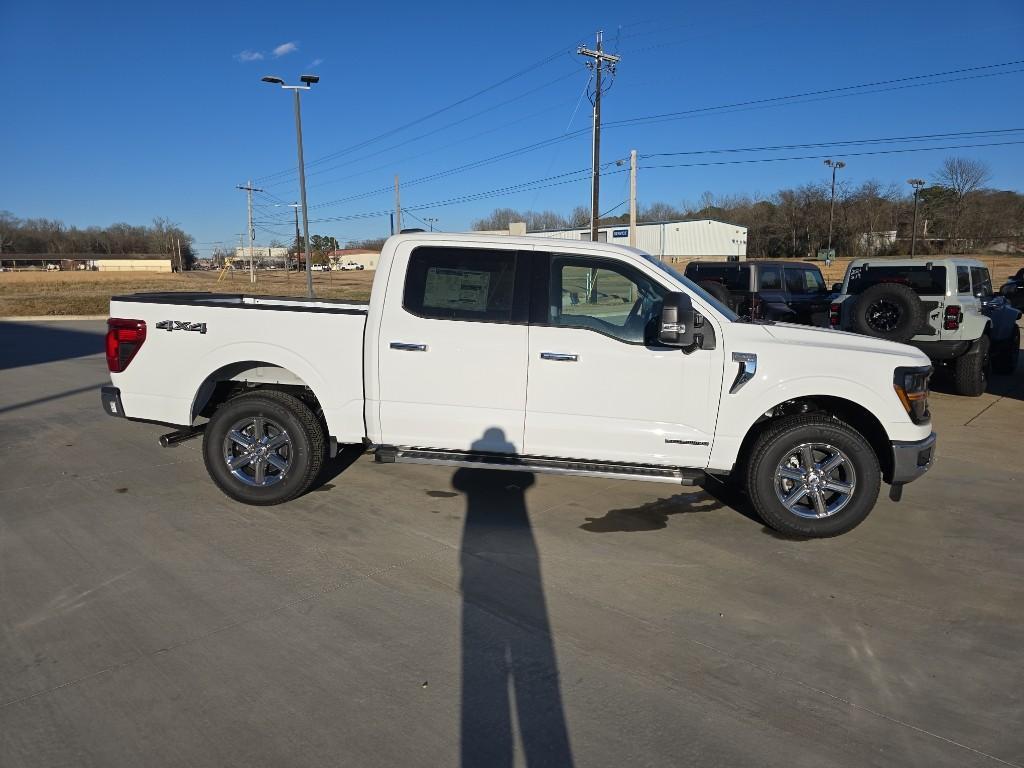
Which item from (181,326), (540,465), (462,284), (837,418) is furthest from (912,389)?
(181,326)

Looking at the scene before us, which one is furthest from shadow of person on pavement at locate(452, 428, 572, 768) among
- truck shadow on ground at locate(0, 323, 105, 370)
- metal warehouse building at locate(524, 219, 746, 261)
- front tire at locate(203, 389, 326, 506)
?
metal warehouse building at locate(524, 219, 746, 261)

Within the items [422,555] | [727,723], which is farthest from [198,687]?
[727,723]

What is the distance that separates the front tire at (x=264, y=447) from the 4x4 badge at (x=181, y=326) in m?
0.59

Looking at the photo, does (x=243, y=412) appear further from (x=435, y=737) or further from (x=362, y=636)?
(x=435, y=737)

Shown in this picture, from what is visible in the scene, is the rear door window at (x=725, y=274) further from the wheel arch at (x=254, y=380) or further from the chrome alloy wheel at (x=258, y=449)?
the chrome alloy wheel at (x=258, y=449)

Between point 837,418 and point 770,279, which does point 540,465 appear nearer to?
point 837,418

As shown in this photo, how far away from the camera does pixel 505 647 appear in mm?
3428

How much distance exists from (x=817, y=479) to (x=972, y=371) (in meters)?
6.76

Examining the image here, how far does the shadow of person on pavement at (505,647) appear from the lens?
9.02 feet

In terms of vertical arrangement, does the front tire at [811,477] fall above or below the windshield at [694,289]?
below

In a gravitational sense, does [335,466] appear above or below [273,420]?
below

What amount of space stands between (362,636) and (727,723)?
1759mm

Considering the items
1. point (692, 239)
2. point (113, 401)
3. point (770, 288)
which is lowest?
point (113, 401)

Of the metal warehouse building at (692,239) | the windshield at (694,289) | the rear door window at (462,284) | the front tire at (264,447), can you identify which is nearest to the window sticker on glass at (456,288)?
the rear door window at (462,284)
